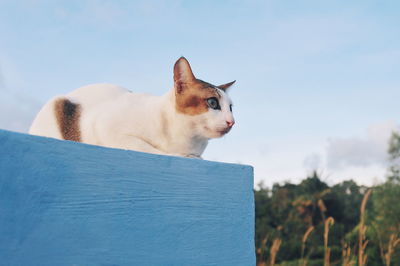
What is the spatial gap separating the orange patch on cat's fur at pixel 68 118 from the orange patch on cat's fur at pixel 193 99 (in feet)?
1.31

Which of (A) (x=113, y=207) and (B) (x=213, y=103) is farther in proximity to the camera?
(B) (x=213, y=103)

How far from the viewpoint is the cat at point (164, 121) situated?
4.78 feet

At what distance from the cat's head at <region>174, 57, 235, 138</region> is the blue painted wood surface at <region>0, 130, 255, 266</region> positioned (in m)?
0.22

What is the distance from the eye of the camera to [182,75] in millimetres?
1522

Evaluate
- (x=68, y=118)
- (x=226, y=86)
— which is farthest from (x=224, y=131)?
(x=68, y=118)

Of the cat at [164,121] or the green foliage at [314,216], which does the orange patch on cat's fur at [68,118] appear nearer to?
the cat at [164,121]

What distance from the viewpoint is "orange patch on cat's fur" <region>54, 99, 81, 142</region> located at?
5.17 ft

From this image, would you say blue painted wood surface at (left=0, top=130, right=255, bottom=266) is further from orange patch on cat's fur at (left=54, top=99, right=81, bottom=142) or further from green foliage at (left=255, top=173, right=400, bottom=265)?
green foliage at (left=255, top=173, right=400, bottom=265)

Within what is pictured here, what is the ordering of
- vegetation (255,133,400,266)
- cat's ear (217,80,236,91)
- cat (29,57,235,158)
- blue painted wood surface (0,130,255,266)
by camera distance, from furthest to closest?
vegetation (255,133,400,266) → cat's ear (217,80,236,91) → cat (29,57,235,158) → blue painted wood surface (0,130,255,266)

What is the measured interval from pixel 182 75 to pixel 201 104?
0.44 ft

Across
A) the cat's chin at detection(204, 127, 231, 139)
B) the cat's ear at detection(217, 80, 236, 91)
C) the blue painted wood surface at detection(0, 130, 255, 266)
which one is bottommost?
the blue painted wood surface at detection(0, 130, 255, 266)

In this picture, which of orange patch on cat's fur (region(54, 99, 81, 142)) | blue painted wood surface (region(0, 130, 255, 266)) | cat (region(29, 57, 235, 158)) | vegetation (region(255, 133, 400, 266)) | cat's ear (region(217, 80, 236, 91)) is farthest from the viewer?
vegetation (region(255, 133, 400, 266))

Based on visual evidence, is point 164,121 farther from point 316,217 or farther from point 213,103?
point 316,217

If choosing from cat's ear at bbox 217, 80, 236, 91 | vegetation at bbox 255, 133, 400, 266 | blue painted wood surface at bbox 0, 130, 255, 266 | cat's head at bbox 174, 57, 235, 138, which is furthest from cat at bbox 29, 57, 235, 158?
vegetation at bbox 255, 133, 400, 266
